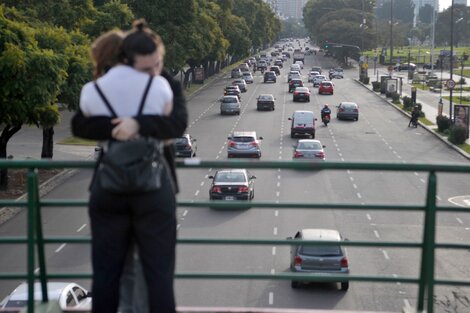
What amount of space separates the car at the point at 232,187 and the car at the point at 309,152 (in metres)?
7.78

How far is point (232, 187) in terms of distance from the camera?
2789cm

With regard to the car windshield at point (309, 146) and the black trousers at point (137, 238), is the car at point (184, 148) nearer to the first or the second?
the car windshield at point (309, 146)

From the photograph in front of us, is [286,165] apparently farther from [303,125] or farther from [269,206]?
[303,125]

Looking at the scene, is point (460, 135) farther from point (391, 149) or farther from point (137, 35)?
point (137, 35)

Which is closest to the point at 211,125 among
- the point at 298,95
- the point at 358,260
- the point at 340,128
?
the point at 340,128

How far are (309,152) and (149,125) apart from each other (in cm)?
3214

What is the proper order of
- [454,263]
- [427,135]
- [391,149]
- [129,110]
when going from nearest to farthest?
[129,110]
[454,263]
[391,149]
[427,135]

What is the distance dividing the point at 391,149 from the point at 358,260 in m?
22.6

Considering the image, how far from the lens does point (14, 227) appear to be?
24.1 metres

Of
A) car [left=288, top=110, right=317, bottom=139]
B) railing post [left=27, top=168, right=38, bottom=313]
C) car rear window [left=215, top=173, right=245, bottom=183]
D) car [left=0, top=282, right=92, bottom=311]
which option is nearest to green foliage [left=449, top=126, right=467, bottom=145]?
car [left=288, top=110, right=317, bottom=139]

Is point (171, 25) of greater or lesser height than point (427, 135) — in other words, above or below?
above

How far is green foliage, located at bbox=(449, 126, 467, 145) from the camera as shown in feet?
144

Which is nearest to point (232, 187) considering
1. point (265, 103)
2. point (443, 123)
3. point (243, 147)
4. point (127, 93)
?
point (243, 147)

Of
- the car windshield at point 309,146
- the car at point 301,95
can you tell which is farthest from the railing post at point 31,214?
the car at point 301,95
